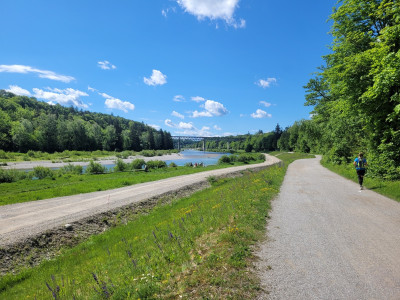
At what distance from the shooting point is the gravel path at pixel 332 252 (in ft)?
13.4

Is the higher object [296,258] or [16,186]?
[296,258]

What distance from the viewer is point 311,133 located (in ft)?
163

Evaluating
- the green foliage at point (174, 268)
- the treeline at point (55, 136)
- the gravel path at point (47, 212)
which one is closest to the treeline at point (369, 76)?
the green foliage at point (174, 268)

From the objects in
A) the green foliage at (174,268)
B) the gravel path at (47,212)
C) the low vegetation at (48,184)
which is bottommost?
the low vegetation at (48,184)

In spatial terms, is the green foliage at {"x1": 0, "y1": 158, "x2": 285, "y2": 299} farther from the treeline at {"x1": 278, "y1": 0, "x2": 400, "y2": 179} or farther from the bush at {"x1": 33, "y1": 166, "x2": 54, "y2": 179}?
the bush at {"x1": 33, "y1": 166, "x2": 54, "y2": 179}

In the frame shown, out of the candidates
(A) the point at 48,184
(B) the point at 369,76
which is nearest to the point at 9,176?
(A) the point at 48,184

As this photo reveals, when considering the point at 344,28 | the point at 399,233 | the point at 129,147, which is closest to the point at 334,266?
the point at 399,233

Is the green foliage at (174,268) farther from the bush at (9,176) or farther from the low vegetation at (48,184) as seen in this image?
the bush at (9,176)

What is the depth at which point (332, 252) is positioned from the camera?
5.52m

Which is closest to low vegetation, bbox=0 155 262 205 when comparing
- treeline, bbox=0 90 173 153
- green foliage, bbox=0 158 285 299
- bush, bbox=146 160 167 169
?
bush, bbox=146 160 167 169

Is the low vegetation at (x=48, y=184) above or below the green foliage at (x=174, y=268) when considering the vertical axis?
below

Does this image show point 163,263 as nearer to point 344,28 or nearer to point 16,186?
point 344,28

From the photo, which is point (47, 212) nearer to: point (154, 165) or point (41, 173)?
point (41, 173)

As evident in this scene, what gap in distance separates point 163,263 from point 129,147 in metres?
124
